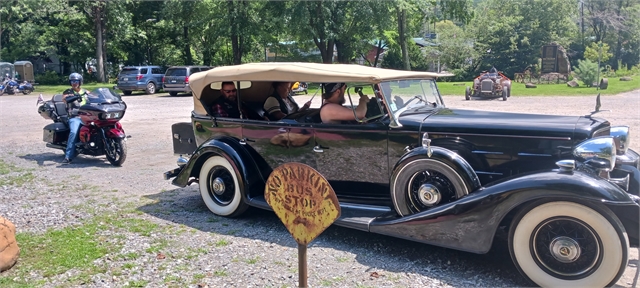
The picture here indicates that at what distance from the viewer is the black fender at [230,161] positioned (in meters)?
5.64

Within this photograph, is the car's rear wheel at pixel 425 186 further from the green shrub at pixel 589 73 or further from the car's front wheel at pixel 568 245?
the green shrub at pixel 589 73

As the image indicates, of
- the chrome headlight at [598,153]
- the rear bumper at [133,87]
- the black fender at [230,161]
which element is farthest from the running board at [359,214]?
the rear bumper at [133,87]

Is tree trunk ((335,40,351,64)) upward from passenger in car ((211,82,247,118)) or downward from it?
upward

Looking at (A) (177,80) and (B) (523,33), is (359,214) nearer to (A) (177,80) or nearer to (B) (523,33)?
(A) (177,80)

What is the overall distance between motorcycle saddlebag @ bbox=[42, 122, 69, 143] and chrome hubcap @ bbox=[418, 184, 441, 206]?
7.78 m

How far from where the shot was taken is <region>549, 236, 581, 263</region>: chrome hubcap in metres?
3.74

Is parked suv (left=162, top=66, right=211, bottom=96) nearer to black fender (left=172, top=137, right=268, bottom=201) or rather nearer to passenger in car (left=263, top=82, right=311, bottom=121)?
passenger in car (left=263, top=82, right=311, bottom=121)

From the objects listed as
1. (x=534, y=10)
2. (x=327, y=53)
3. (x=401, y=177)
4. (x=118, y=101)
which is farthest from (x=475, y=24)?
(x=401, y=177)

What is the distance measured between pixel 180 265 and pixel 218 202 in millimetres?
1624

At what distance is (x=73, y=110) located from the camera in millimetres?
9562

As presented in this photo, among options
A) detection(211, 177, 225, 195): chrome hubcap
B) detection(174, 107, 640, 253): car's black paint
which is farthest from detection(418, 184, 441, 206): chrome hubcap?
detection(211, 177, 225, 195): chrome hubcap

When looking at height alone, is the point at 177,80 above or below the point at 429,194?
above

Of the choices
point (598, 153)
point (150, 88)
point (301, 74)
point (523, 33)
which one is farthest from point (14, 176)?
point (523, 33)

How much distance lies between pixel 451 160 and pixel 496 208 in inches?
23.4
